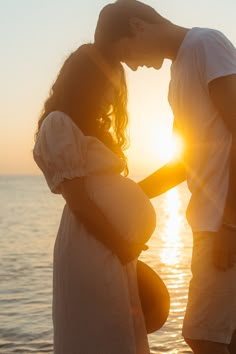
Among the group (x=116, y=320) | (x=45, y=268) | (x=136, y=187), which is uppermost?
(x=136, y=187)

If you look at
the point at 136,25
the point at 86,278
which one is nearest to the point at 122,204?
the point at 86,278

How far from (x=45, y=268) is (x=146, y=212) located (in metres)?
12.3

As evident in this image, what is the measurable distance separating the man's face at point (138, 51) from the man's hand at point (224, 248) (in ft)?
2.65

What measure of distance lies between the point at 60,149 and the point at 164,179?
69cm

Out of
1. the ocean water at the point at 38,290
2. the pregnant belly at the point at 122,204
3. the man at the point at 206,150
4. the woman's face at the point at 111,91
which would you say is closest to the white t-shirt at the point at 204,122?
the man at the point at 206,150

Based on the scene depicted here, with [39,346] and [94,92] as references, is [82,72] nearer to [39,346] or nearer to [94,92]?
[94,92]

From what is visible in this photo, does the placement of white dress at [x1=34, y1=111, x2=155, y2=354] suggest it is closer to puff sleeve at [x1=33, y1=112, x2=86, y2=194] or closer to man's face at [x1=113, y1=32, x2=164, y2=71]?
puff sleeve at [x1=33, y1=112, x2=86, y2=194]

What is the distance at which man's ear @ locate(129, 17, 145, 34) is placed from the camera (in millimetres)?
3268

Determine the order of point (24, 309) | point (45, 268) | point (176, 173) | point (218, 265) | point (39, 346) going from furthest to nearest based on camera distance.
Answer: point (45, 268)
point (24, 309)
point (39, 346)
point (176, 173)
point (218, 265)

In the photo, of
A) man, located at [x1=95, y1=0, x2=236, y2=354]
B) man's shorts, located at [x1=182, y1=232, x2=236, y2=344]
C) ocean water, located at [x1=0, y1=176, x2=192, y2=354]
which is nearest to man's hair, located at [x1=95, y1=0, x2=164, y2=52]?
man, located at [x1=95, y1=0, x2=236, y2=354]

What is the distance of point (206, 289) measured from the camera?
3145mm

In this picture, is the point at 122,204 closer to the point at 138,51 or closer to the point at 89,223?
the point at 89,223

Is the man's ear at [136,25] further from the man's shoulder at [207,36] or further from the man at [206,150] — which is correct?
the man's shoulder at [207,36]

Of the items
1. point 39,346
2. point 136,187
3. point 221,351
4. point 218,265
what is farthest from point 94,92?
point 39,346
